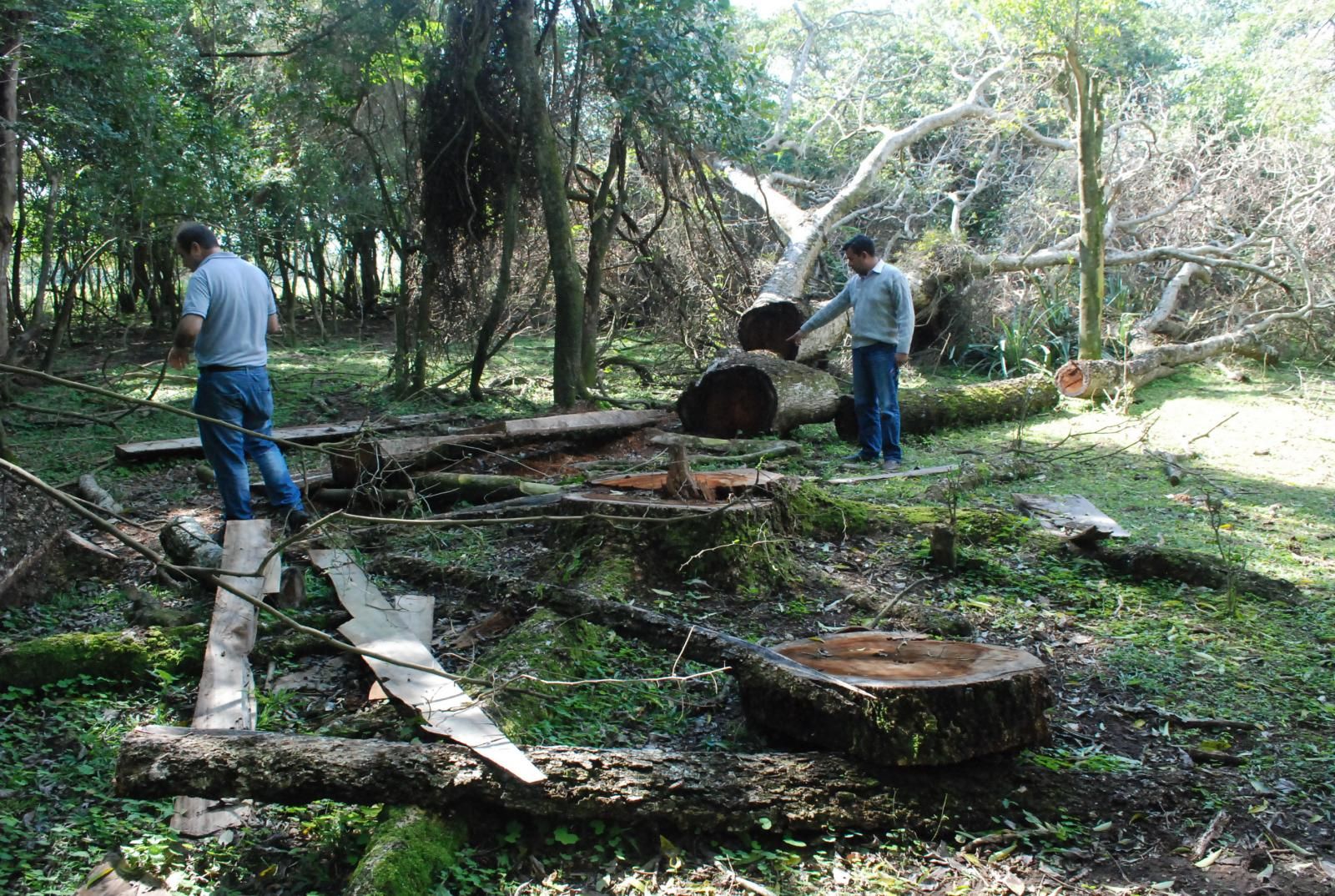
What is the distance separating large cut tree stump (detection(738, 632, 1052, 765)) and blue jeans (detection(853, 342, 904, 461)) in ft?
15.9

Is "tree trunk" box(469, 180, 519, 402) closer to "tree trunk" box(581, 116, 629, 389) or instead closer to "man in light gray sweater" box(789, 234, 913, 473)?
"tree trunk" box(581, 116, 629, 389)

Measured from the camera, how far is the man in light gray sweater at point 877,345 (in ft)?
26.6

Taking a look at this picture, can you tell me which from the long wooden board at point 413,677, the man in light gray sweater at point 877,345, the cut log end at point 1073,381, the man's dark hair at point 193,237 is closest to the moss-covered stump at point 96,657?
the long wooden board at point 413,677

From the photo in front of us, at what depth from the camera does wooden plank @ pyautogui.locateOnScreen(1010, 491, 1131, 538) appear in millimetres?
5750

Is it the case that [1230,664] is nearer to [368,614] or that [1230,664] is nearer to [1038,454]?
[368,614]

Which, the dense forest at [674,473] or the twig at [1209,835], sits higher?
the dense forest at [674,473]

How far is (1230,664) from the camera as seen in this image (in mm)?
4199

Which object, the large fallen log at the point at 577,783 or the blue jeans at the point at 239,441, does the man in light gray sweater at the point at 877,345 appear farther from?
the large fallen log at the point at 577,783

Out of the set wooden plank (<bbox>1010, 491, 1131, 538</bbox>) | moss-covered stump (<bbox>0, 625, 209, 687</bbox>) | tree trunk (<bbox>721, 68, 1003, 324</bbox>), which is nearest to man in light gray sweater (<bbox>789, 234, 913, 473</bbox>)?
wooden plank (<bbox>1010, 491, 1131, 538</bbox>)

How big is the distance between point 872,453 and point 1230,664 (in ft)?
13.9

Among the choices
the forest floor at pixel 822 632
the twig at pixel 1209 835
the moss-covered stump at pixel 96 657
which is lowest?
the twig at pixel 1209 835

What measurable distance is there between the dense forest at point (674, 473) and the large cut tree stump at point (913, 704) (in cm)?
2

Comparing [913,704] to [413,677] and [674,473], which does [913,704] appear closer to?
[413,677]

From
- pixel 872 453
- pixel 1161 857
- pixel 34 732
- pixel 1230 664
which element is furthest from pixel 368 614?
pixel 872 453
